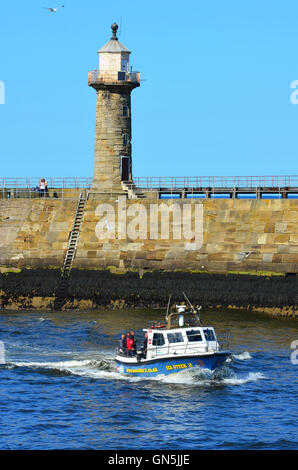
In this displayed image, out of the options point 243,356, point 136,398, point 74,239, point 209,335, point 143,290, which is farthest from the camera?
point 74,239

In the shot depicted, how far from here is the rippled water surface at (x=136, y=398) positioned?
2519 centimetres

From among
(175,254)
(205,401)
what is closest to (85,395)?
(205,401)

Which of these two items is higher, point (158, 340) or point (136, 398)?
point (158, 340)

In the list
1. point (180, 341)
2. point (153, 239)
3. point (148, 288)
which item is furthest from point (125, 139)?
point (180, 341)

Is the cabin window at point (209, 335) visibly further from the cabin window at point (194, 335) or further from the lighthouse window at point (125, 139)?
the lighthouse window at point (125, 139)

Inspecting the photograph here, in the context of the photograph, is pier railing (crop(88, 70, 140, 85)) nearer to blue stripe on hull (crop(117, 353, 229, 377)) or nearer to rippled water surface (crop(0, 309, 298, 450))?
rippled water surface (crop(0, 309, 298, 450))

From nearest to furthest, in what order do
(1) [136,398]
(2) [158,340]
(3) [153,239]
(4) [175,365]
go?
(1) [136,398]
(4) [175,365]
(2) [158,340]
(3) [153,239]

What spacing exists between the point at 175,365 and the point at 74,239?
26.1m

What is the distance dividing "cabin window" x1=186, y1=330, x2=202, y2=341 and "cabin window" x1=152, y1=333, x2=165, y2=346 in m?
0.97

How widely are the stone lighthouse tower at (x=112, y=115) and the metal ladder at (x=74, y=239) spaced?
1772mm

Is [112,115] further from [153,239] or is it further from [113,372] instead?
[113,372]

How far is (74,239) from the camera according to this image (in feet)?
185

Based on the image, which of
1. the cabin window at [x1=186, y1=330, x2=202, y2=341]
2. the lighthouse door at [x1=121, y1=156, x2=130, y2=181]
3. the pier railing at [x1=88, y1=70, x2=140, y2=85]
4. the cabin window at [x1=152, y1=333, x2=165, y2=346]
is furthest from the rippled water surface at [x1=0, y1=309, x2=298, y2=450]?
the pier railing at [x1=88, y1=70, x2=140, y2=85]

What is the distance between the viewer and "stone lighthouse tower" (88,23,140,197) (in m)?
58.2
